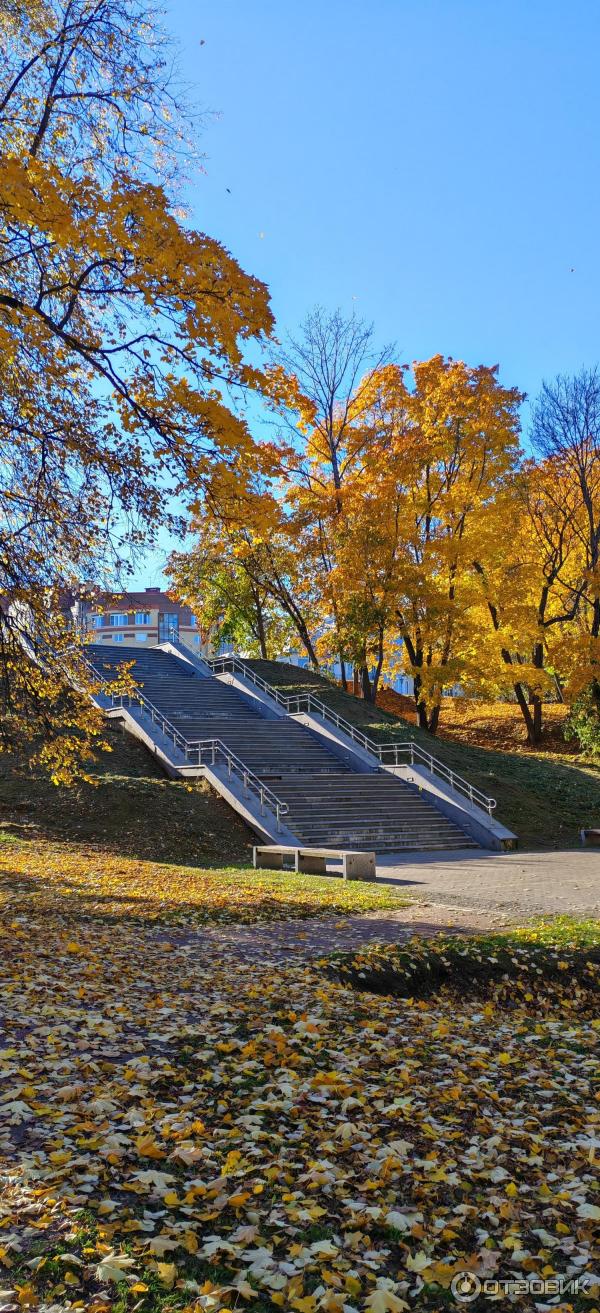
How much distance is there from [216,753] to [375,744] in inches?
203

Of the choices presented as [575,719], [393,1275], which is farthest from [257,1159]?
[575,719]

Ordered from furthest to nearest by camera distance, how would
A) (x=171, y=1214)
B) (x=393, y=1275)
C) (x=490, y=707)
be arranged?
(x=490, y=707) → (x=171, y=1214) → (x=393, y=1275)

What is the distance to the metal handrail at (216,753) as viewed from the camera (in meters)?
19.4

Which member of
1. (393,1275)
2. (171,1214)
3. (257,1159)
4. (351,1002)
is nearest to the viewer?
(393,1275)

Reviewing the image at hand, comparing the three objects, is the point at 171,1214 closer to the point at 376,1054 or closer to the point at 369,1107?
the point at 369,1107

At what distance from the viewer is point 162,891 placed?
11766mm

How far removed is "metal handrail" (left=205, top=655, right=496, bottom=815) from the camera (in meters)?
22.2

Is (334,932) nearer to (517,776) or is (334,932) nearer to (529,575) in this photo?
(517,776)

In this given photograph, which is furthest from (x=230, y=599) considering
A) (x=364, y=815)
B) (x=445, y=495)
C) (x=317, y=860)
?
(x=317, y=860)

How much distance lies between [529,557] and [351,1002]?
27.4 metres

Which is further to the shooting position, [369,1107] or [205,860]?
[205,860]

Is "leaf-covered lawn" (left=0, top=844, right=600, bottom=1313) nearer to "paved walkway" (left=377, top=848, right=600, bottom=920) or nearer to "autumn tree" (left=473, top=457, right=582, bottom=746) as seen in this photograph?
"paved walkway" (left=377, top=848, right=600, bottom=920)

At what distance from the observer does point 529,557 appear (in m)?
31.8

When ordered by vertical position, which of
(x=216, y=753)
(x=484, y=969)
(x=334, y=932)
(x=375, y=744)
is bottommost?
(x=484, y=969)
